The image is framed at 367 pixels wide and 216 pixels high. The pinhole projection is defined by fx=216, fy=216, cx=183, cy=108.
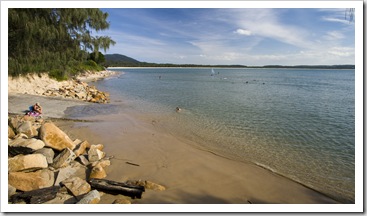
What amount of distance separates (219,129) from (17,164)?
30.5 feet

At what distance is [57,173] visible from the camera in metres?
5.96

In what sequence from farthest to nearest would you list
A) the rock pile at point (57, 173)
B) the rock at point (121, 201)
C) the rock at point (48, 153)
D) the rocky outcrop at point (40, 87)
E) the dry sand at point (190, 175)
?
the rocky outcrop at point (40, 87) < the rock at point (48, 153) < the dry sand at point (190, 175) < the rock pile at point (57, 173) < the rock at point (121, 201)

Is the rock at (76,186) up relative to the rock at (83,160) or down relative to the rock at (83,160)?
down

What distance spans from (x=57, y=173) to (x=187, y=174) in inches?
146

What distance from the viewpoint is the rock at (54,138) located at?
23.0 feet

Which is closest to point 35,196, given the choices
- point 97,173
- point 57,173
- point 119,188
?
point 57,173

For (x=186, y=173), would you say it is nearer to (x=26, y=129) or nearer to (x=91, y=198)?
(x=91, y=198)

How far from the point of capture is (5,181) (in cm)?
Result: 468

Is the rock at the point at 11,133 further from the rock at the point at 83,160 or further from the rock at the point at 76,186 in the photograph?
the rock at the point at 76,186

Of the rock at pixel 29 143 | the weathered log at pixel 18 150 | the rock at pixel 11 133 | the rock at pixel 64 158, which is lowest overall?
the rock at pixel 64 158

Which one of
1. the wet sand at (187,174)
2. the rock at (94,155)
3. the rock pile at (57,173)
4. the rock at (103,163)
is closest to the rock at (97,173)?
the rock pile at (57,173)

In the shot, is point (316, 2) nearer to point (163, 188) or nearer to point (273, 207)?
point (273, 207)

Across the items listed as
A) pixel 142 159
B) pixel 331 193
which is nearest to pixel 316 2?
pixel 331 193

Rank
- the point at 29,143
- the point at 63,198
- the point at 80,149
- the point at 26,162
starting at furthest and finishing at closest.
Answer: the point at 80,149, the point at 29,143, the point at 26,162, the point at 63,198
